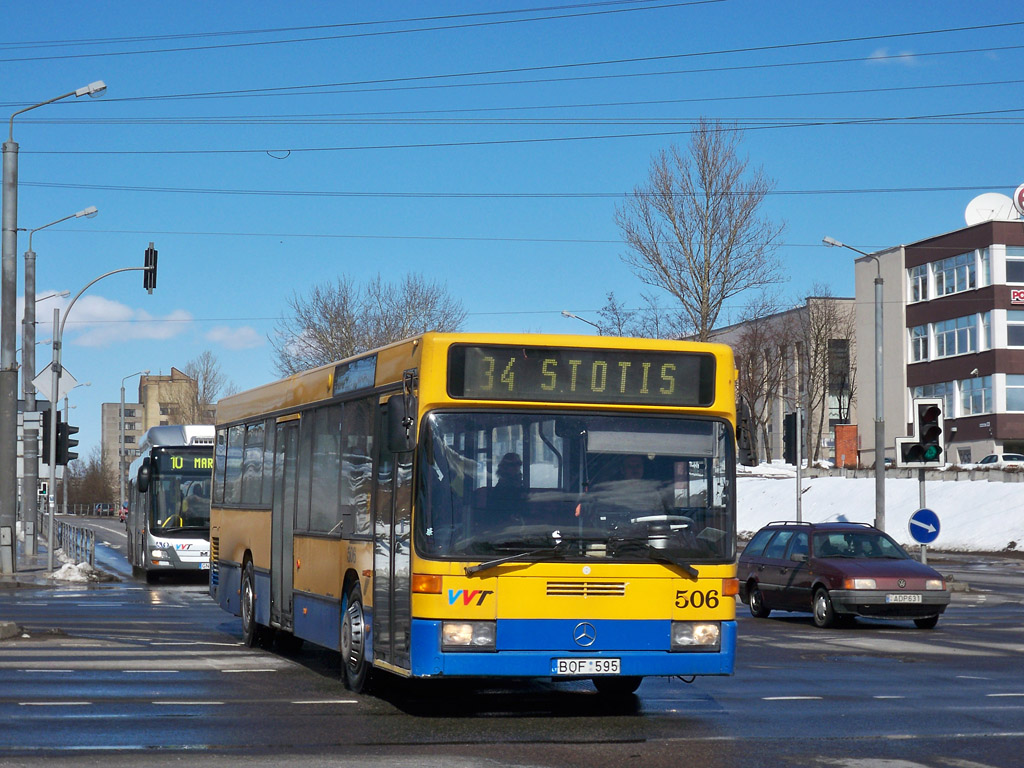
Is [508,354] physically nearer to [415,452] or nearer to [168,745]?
[415,452]

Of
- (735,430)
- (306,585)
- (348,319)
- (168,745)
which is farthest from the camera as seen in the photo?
(348,319)

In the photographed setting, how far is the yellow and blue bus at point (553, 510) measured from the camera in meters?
10.1

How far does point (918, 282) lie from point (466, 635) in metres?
71.4

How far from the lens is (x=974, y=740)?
9.52m

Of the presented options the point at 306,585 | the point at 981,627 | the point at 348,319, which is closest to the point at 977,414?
the point at 348,319

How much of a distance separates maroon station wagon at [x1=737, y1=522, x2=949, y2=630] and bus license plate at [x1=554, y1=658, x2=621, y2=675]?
9978 millimetres

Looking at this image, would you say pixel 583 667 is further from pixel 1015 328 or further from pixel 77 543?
pixel 1015 328

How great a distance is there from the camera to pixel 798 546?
21.1 m

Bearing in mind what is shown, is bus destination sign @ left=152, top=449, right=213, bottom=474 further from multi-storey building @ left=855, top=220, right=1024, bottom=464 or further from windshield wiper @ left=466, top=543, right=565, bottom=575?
multi-storey building @ left=855, top=220, right=1024, bottom=464

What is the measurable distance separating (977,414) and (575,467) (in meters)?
65.5

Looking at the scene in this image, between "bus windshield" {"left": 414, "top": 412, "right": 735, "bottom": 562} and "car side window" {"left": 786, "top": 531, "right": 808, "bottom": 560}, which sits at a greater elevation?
"bus windshield" {"left": 414, "top": 412, "right": 735, "bottom": 562}

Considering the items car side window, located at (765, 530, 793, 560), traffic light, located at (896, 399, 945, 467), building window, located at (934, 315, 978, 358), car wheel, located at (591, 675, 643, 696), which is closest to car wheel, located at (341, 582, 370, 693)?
car wheel, located at (591, 675, 643, 696)

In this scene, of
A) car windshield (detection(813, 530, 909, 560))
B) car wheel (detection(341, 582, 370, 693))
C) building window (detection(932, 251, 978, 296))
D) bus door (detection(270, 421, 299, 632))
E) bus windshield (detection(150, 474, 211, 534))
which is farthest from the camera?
building window (detection(932, 251, 978, 296))

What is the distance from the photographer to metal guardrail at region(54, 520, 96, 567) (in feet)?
112
